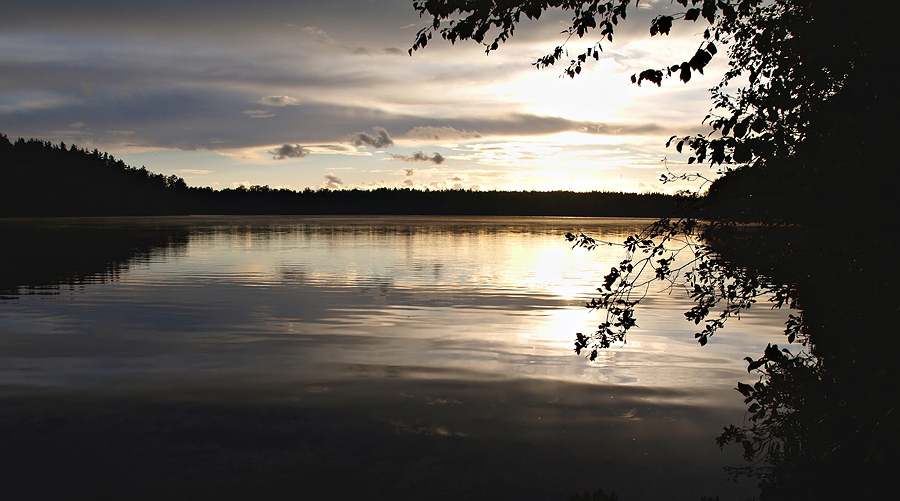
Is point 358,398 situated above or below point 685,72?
below

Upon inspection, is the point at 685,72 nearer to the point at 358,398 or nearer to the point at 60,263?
the point at 358,398

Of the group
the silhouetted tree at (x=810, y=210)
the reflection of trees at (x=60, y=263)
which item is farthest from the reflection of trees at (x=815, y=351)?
the reflection of trees at (x=60, y=263)

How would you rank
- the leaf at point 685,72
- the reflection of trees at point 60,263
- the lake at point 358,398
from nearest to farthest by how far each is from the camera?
1. the leaf at point 685,72
2. the lake at point 358,398
3. the reflection of trees at point 60,263

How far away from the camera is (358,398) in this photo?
11484 mm

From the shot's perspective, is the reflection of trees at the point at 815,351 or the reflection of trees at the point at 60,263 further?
the reflection of trees at the point at 60,263

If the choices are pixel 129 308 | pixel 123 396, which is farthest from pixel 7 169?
pixel 123 396

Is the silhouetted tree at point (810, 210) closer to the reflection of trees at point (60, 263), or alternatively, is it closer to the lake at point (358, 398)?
the lake at point (358, 398)

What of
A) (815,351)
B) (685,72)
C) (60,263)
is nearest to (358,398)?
(815,351)

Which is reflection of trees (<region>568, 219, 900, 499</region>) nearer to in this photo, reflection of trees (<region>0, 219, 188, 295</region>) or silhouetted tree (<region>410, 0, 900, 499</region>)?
silhouetted tree (<region>410, 0, 900, 499</region>)

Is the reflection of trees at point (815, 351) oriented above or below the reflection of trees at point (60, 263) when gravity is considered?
above

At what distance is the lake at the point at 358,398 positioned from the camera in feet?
27.2

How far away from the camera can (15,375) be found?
1278 centimetres

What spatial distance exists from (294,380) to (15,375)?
19.0 feet

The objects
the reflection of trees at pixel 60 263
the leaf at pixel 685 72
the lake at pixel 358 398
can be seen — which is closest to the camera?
the leaf at pixel 685 72
